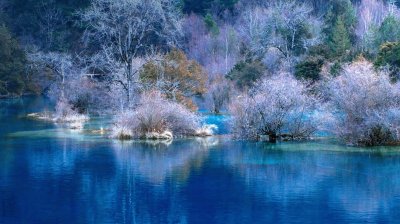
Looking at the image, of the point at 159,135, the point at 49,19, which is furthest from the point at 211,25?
the point at 159,135

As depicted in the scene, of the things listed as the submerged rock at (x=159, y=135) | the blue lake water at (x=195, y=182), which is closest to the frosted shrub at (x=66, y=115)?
the blue lake water at (x=195, y=182)

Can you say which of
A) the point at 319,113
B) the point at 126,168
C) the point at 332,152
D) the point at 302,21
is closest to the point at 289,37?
the point at 302,21

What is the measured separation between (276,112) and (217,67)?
35.6 m

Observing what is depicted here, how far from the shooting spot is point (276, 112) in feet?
106

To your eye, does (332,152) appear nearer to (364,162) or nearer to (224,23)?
(364,162)

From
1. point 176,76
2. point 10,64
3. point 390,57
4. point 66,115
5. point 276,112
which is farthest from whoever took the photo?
point 10,64

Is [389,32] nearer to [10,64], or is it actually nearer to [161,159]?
[161,159]

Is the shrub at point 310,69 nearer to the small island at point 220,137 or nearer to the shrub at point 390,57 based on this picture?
the small island at point 220,137

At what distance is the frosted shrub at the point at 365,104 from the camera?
3044 centimetres

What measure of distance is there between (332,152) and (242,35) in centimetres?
4398

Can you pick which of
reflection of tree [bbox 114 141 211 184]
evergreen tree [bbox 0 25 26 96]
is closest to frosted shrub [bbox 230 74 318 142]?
reflection of tree [bbox 114 141 211 184]

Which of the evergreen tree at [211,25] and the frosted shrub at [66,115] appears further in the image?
the evergreen tree at [211,25]

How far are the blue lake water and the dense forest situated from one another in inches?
54.8

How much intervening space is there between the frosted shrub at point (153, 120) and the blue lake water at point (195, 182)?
115 cm
